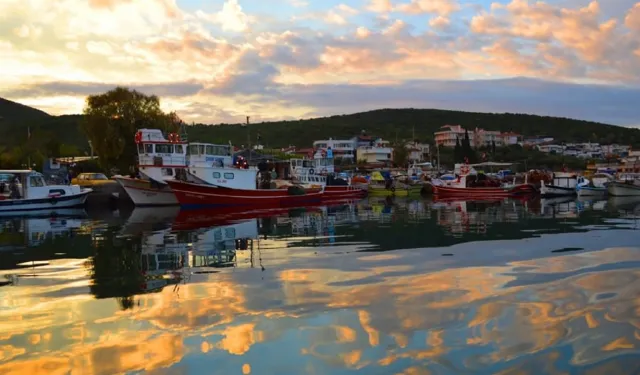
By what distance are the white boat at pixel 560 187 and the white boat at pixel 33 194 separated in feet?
121

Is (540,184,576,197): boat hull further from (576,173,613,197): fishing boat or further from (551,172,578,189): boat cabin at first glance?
(551,172,578,189): boat cabin

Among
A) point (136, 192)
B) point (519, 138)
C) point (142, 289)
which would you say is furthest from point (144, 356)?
point (519, 138)

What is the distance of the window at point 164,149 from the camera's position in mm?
39662

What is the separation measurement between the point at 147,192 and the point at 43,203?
20.5 ft

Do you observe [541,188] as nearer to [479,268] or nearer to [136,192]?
[136,192]

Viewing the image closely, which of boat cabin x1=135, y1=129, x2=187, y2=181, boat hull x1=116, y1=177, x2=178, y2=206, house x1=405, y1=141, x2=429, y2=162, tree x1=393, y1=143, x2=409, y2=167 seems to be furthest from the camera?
house x1=405, y1=141, x2=429, y2=162

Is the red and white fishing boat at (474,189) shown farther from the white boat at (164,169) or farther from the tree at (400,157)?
the tree at (400,157)

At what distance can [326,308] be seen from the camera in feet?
28.2

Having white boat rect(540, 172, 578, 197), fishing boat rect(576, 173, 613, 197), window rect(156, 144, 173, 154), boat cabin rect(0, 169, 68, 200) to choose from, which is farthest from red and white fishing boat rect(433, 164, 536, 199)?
boat cabin rect(0, 169, 68, 200)

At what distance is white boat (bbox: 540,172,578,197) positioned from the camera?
170ft

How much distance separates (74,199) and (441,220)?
2489cm

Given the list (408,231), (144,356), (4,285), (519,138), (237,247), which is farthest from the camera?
(519,138)

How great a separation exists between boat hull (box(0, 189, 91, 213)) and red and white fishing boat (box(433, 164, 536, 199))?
95.2 ft

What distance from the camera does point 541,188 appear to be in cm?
5209
